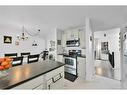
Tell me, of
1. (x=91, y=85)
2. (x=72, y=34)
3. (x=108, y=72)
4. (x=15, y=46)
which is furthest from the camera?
(x=15, y=46)

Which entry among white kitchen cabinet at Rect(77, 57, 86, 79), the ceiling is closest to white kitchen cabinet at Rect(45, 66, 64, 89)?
the ceiling

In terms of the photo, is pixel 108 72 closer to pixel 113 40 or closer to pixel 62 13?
pixel 62 13

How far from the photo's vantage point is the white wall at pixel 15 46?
5.08 meters

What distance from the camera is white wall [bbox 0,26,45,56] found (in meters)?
5.08

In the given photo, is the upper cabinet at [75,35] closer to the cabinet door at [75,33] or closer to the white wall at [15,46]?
the cabinet door at [75,33]

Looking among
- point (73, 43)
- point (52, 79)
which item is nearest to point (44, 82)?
point (52, 79)

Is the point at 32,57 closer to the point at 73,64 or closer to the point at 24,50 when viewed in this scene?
the point at 73,64

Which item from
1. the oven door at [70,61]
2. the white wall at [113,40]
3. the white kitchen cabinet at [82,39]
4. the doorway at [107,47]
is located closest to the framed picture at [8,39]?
the oven door at [70,61]

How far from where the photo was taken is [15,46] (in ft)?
18.5

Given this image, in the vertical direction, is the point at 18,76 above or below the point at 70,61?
above

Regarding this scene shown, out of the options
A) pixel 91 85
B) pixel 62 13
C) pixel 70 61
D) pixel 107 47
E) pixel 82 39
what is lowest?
pixel 91 85

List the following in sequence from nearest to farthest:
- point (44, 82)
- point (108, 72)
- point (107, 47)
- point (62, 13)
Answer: point (44, 82) < point (62, 13) < point (108, 72) < point (107, 47)

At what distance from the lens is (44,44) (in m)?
7.30

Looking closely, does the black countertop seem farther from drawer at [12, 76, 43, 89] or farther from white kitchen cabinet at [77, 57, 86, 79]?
white kitchen cabinet at [77, 57, 86, 79]
